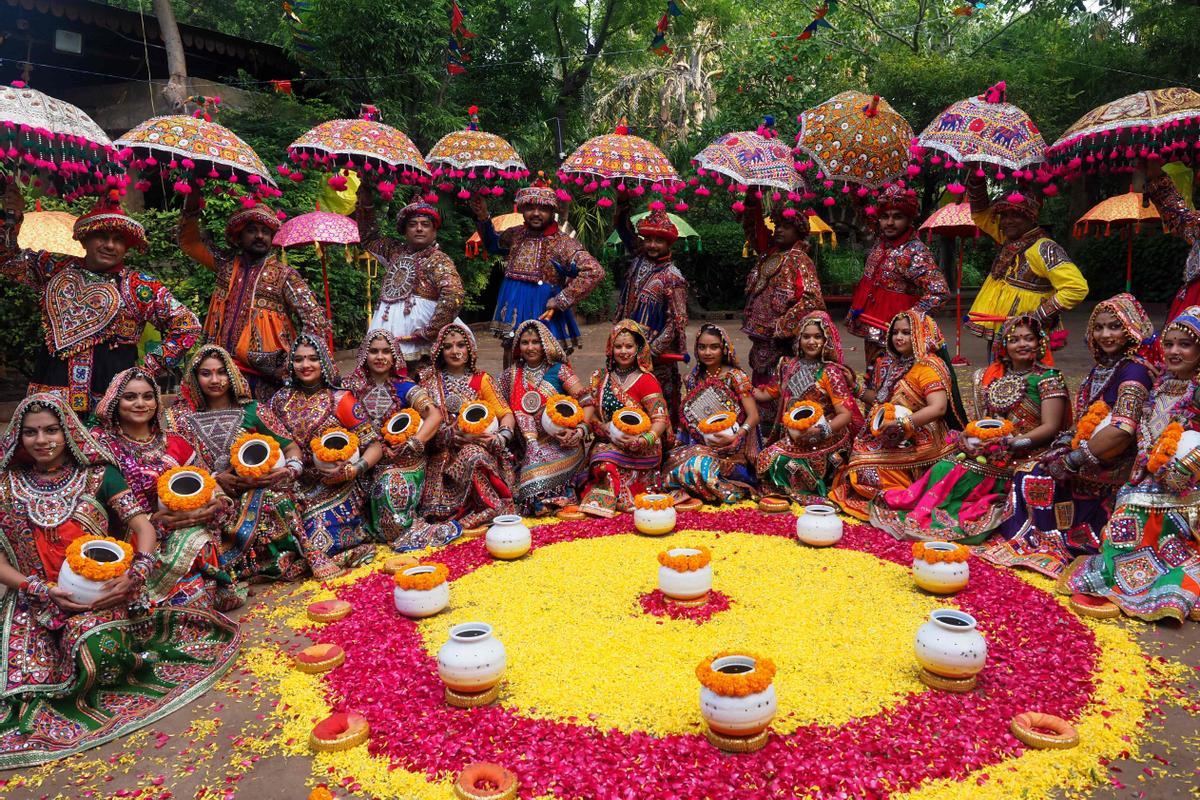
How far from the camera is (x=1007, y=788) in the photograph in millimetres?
2852

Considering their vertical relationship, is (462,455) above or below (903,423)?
below

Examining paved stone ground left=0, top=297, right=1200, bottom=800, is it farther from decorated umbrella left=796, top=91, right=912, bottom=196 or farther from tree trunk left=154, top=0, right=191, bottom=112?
tree trunk left=154, top=0, right=191, bottom=112

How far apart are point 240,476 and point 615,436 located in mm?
2571

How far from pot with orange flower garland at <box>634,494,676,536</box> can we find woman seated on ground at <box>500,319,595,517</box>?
0.70 m

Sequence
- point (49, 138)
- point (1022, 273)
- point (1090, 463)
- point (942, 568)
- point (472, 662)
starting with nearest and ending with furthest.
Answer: point (472, 662)
point (942, 568)
point (49, 138)
point (1090, 463)
point (1022, 273)

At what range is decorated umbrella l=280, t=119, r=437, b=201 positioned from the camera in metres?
5.96

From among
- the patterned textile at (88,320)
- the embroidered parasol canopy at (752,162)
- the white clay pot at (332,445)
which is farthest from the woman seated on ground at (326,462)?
the embroidered parasol canopy at (752,162)

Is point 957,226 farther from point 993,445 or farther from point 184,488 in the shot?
point 184,488

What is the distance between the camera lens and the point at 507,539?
5176 millimetres

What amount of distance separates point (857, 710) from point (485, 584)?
229cm

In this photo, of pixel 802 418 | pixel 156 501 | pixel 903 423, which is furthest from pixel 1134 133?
pixel 156 501

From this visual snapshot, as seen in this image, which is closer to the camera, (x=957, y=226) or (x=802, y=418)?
(x=802, y=418)

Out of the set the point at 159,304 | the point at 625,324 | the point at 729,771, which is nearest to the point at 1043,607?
the point at 729,771

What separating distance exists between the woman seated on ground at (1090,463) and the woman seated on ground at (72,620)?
4511 mm
